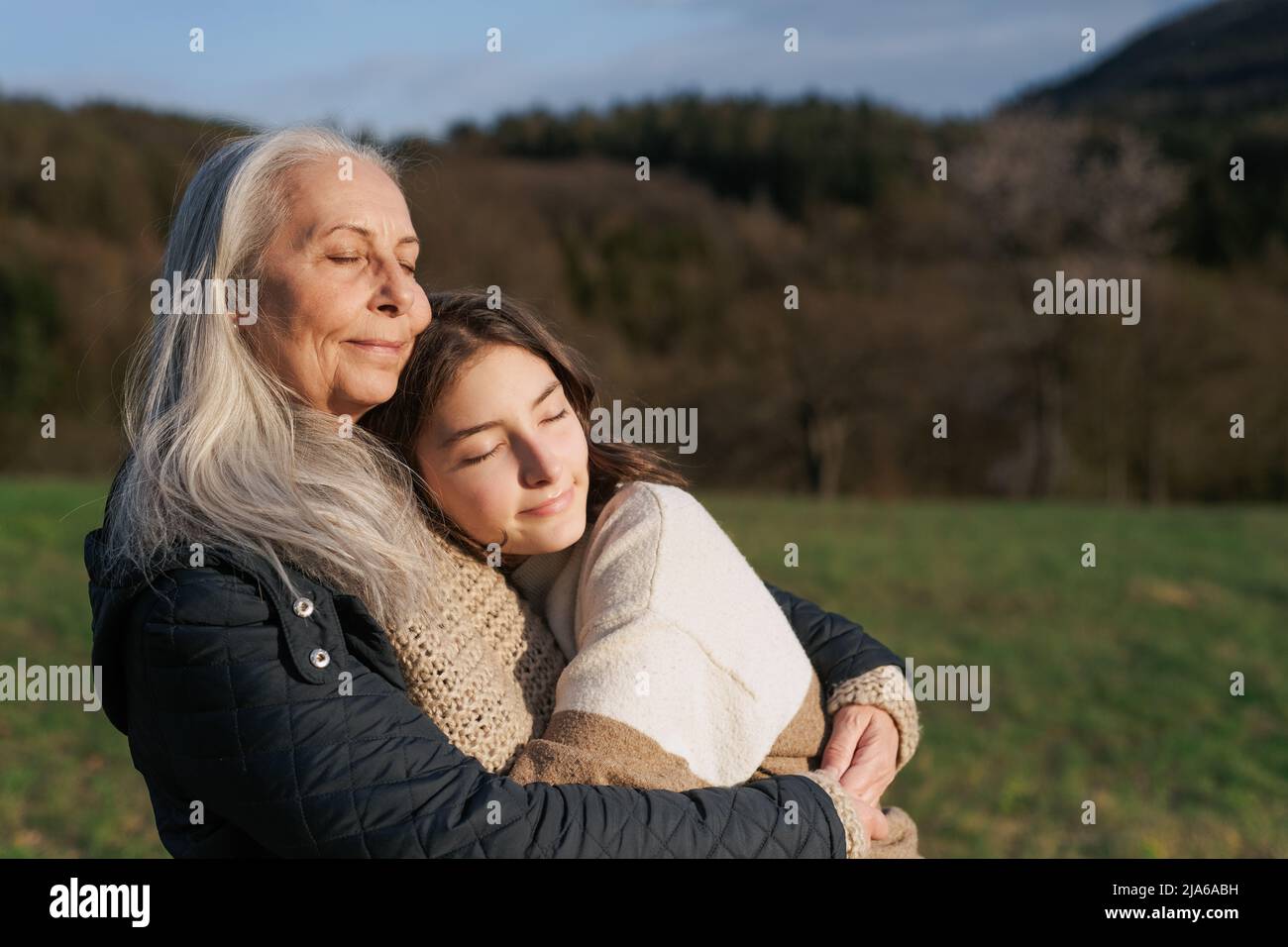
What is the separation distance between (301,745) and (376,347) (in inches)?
26.8

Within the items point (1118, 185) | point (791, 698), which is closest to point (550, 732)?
point (791, 698)

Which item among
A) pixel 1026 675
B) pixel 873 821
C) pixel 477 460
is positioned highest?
pixel 477 460

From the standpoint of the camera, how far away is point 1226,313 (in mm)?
26703

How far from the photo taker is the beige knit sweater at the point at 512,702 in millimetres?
1853

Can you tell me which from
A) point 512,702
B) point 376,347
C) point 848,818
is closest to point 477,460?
point 376,347

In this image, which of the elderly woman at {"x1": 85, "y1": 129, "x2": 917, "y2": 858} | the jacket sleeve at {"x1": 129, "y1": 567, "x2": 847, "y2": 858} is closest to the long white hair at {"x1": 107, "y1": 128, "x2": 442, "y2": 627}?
the elderly woman at {"x1": 85, "y1": 129, "x2": 917, "y2": 858}

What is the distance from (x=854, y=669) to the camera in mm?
2494

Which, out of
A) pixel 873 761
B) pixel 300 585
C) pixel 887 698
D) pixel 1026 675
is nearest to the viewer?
pixel 300 585

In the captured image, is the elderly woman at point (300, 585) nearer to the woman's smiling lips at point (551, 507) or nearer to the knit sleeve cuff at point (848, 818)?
the knit sleeve cuff at point (848, 818)

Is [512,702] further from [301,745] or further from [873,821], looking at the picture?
[873,821]

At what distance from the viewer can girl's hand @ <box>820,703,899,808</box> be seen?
2.24m

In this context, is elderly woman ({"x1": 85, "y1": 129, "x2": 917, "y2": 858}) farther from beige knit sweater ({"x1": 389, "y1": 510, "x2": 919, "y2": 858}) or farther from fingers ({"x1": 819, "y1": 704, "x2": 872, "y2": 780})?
fingers ({"x1": 819, "y1": 704, "x2": 872, "y2": 780})

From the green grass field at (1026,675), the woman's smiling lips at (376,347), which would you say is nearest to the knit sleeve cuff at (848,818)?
the woman's smiling lips at (376,347)
